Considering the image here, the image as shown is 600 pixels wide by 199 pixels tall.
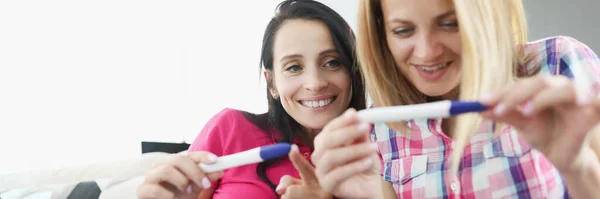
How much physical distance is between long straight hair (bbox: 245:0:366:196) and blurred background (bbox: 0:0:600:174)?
589 millimetres

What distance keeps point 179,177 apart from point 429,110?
373 mm

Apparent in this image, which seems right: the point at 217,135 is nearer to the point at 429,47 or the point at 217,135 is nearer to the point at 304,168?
the point at 304,168

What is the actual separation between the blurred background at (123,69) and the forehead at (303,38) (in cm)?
64

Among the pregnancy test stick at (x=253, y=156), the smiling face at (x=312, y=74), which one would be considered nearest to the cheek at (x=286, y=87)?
the smiling face at (x=312, y=74)

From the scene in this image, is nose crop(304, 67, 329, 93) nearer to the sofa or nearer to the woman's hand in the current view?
the woman's hand

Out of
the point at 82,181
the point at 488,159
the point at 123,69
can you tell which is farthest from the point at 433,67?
the point at 123,69

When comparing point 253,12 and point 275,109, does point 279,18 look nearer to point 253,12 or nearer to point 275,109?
point 275,109

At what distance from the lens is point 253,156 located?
590 millimetres

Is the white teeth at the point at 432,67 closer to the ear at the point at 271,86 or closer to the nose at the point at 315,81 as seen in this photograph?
the nose at the point at 315,81

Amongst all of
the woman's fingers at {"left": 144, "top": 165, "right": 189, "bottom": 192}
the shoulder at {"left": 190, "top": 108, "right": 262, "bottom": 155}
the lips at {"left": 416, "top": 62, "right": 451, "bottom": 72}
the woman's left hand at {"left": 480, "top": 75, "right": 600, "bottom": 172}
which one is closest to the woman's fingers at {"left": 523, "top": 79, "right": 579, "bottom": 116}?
the woman's left hand at {"left": 480, "top": 75, "right": 600, "bottom": 172}

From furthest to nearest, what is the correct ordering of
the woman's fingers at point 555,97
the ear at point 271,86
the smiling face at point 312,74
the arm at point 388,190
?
the ear at point 271,86
the smiling face at point 312,74
the arm at point 388,190
the woman's fingers at point 555,97

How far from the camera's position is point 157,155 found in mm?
1393

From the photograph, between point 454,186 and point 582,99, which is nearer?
point 582,99

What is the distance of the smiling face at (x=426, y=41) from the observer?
67 centimetres
